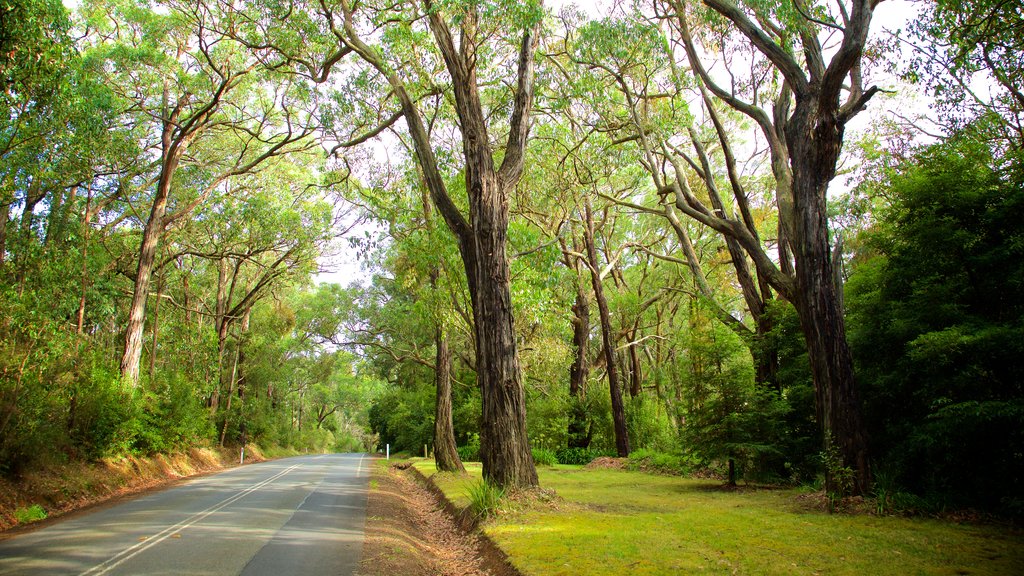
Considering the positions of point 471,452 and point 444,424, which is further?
point 471,452

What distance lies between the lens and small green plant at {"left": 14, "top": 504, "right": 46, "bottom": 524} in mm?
10168

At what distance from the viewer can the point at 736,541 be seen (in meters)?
6.97

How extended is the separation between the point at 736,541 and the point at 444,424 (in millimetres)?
13034

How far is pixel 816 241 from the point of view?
9.77m

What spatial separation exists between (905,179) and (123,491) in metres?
18.2

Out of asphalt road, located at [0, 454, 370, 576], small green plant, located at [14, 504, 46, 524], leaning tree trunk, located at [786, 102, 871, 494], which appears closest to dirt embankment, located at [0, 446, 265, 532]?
small green plant, located at [14, 504, 46, 524]

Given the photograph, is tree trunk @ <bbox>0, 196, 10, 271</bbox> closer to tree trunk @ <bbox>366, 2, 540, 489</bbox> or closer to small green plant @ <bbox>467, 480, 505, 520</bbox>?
tree trunk @ <bbox>366, 2, 540, 489</bbox>

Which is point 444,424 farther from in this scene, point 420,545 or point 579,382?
point 420,545

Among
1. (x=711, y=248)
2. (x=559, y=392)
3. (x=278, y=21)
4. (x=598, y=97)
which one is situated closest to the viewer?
(x=278, y=21)

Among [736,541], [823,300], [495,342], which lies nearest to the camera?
[736,541]

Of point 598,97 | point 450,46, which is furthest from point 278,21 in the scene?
point 598,97

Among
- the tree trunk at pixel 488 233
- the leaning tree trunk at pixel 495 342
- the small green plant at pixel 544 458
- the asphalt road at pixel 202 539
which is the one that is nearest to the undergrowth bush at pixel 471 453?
the small green plant at pixel 544 458

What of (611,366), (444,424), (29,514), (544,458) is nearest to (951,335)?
(444,424)

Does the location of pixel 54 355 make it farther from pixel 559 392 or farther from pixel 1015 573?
pixel 559 392
